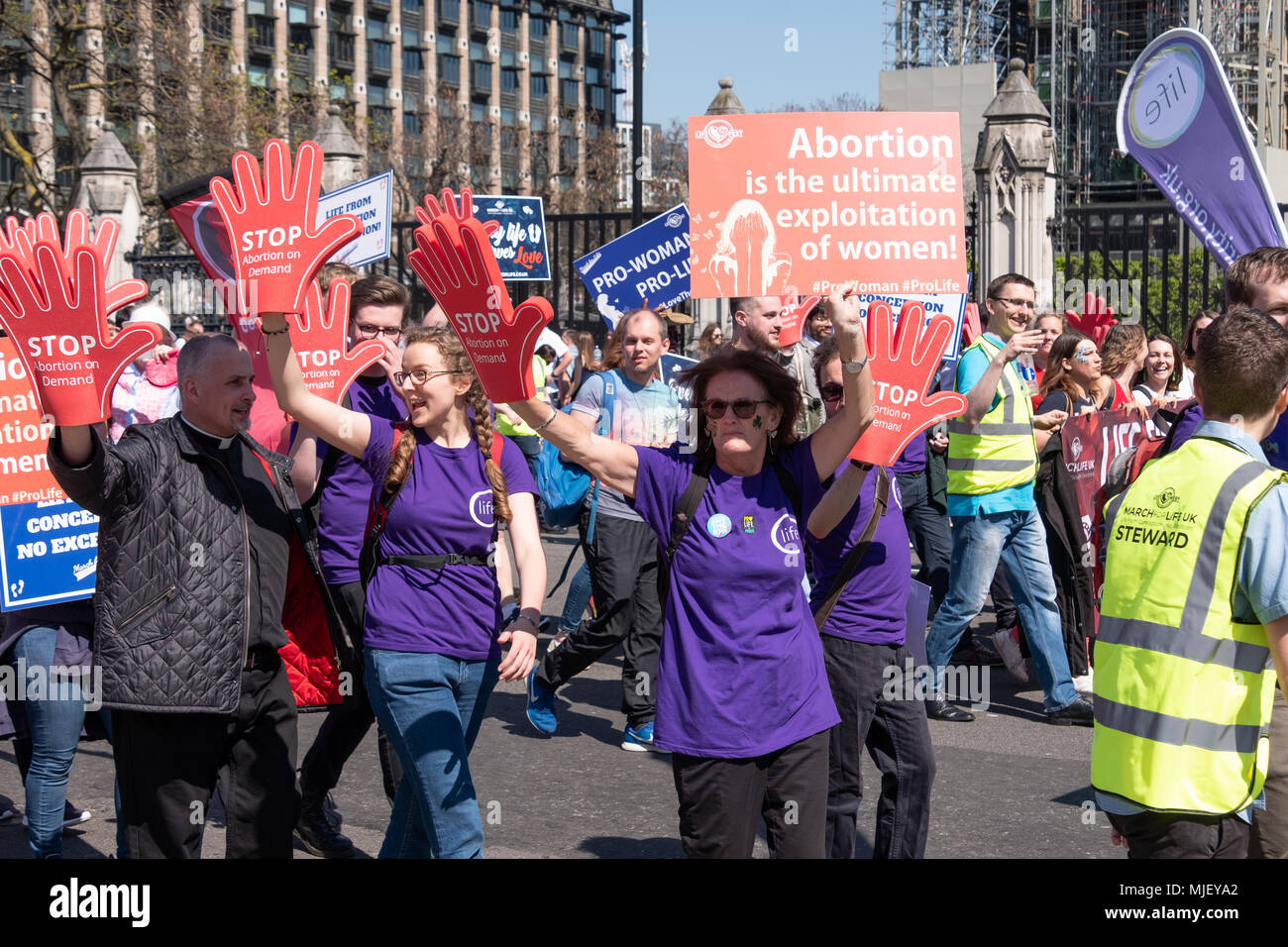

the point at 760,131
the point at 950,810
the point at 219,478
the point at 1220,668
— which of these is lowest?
the point at 950,810

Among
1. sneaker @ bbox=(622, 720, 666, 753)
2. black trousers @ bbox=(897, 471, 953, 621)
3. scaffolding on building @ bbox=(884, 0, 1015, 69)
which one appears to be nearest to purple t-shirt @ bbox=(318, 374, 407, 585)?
sneaker @ bbox=(622, 720, 666, 753)

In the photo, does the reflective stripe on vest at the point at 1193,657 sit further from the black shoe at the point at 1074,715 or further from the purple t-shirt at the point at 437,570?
the black shoe at the point at 1074,715

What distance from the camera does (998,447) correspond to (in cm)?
730

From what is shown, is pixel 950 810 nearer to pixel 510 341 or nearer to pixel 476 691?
pixel 476 691

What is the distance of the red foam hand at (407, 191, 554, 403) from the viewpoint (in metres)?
3.86

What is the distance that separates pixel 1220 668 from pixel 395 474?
234cm

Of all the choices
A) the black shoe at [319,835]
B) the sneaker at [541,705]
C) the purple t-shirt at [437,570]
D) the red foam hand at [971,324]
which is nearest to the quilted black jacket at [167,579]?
the purple t-shirt at [437,570]

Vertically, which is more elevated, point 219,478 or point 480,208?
point 480,208

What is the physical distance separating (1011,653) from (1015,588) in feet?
2.57

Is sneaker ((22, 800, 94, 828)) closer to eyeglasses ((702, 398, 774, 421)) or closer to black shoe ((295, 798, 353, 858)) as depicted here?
black shoe ((295, 798, 353, 858))

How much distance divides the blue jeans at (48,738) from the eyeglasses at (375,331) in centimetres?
157

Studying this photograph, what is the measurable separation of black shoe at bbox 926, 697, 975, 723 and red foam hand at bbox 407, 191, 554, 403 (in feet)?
13.4

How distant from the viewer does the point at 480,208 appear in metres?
14.1
